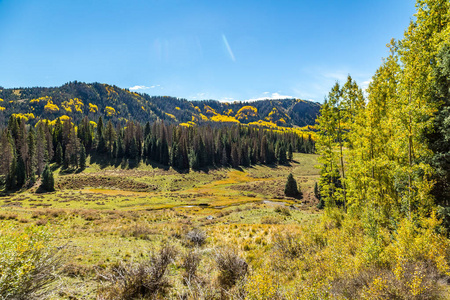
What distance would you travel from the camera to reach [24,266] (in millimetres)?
5527

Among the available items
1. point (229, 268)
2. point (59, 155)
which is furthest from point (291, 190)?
point (59, 155)

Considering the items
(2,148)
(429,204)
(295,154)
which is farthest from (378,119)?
(295,154)

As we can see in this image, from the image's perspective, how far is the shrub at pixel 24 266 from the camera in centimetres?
→ 527

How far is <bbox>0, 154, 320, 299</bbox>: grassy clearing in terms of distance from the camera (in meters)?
11.8

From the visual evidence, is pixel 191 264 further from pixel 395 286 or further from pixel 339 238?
pixel 339 238

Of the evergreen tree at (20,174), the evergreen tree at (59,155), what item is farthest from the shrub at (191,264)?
the evergreen tree at (59,155)

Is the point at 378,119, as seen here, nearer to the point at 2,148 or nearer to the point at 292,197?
the point at 292,197

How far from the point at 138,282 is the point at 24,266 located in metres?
4.03

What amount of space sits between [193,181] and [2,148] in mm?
60505

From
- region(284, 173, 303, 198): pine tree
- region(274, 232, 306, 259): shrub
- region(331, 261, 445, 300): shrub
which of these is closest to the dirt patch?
region(284, 173, 303, 198): pine tree

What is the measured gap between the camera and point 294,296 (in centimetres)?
682

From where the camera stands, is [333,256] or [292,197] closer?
[333,256]

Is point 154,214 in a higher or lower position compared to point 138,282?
lower

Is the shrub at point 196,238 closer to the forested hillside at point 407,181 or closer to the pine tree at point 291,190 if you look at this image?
the forested hillside at point 407,181
